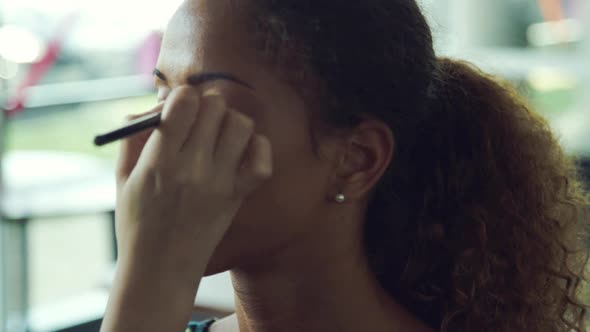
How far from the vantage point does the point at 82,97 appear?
337 centimetres

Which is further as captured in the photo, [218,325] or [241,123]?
[218,325]

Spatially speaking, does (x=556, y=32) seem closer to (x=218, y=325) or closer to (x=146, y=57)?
(x=146, y=57)

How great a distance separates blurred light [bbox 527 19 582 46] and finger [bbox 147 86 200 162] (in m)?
2.53

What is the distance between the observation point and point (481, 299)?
3.33 ft

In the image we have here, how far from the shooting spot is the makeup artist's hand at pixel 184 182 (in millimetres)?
759

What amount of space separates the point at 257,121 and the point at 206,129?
0.12 metres

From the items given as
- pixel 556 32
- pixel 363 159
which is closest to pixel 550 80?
pixel 556 32

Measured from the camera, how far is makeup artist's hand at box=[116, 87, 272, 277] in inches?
29.9

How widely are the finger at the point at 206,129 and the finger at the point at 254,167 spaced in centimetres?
4

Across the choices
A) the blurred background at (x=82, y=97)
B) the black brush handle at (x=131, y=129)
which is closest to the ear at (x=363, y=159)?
the black brush handle at (x=131, y=129)

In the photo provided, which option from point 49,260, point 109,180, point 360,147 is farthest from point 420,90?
point 49,260

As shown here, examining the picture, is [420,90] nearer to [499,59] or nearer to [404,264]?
[404,264]

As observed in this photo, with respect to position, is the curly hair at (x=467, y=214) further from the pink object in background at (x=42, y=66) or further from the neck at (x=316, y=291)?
the pink object in background at (x=42, y=66)

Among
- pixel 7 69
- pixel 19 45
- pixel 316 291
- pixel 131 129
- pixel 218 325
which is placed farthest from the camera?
pixel 19 45
